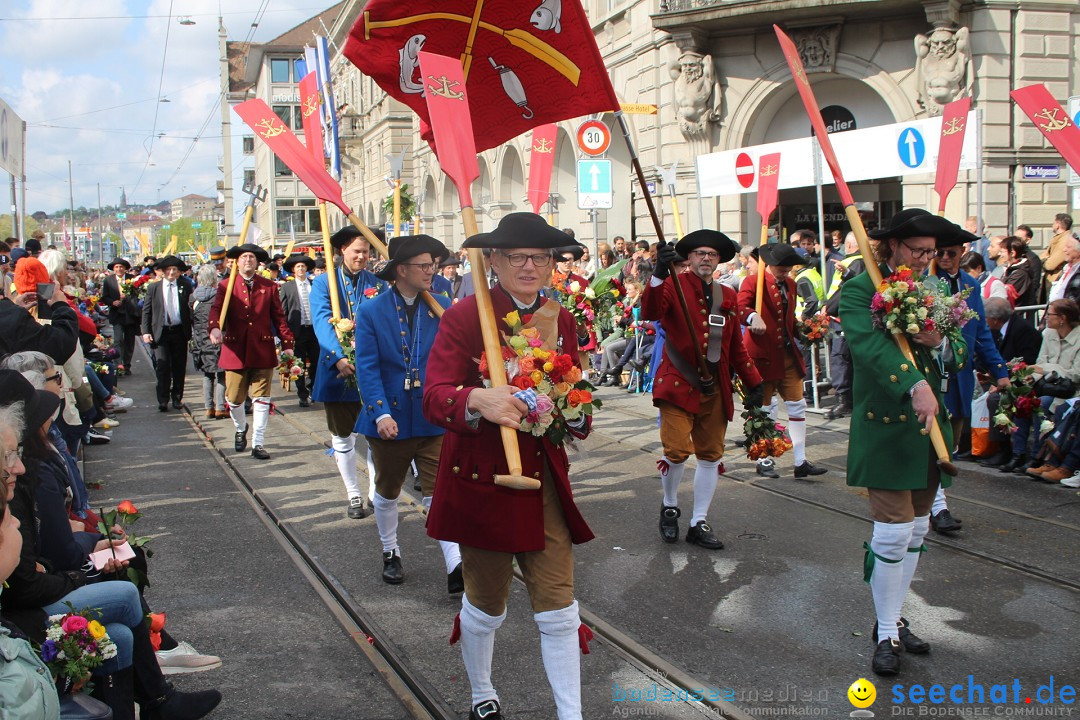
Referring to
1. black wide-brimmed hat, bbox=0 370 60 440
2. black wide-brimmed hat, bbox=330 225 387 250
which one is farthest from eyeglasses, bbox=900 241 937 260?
black wide-brimmed hat, bbox=0 370 60 440

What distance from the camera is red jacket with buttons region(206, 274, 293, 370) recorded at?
10.8 meters

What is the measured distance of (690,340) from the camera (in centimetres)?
658

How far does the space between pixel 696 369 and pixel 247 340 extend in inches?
235

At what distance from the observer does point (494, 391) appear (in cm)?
367

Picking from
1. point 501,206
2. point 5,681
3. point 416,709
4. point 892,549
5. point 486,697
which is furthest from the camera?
point 501,206

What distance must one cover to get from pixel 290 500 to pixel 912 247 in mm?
5496

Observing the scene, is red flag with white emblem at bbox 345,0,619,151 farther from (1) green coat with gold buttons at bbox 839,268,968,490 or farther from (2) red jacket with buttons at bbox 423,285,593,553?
(1) green coat with gold buttons at bbox 839,268,968,490

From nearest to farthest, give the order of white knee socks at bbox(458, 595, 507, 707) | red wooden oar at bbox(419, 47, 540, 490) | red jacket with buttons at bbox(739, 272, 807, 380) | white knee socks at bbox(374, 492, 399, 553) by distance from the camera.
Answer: red wooden oar at bbox(419, 47, 540, 490) < white knee socks at bbox(458, 595, 507, 707) < white knee socks at bbox(374, 492, 399, 553) < red jacket with buttons at bbox(739, 272, 807, 380)

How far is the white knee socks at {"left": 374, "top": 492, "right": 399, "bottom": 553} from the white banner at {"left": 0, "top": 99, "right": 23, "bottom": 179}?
30.0 feet

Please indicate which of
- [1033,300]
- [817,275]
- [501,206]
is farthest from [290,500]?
[501,206]

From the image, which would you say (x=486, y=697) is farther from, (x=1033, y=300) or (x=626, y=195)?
(x=626, y=195)

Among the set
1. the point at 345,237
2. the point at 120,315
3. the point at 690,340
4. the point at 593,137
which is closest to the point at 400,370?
the point at 345,237

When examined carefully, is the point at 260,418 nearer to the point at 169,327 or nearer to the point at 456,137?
the point at 169,327

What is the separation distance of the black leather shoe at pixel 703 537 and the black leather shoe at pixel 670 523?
109mm
